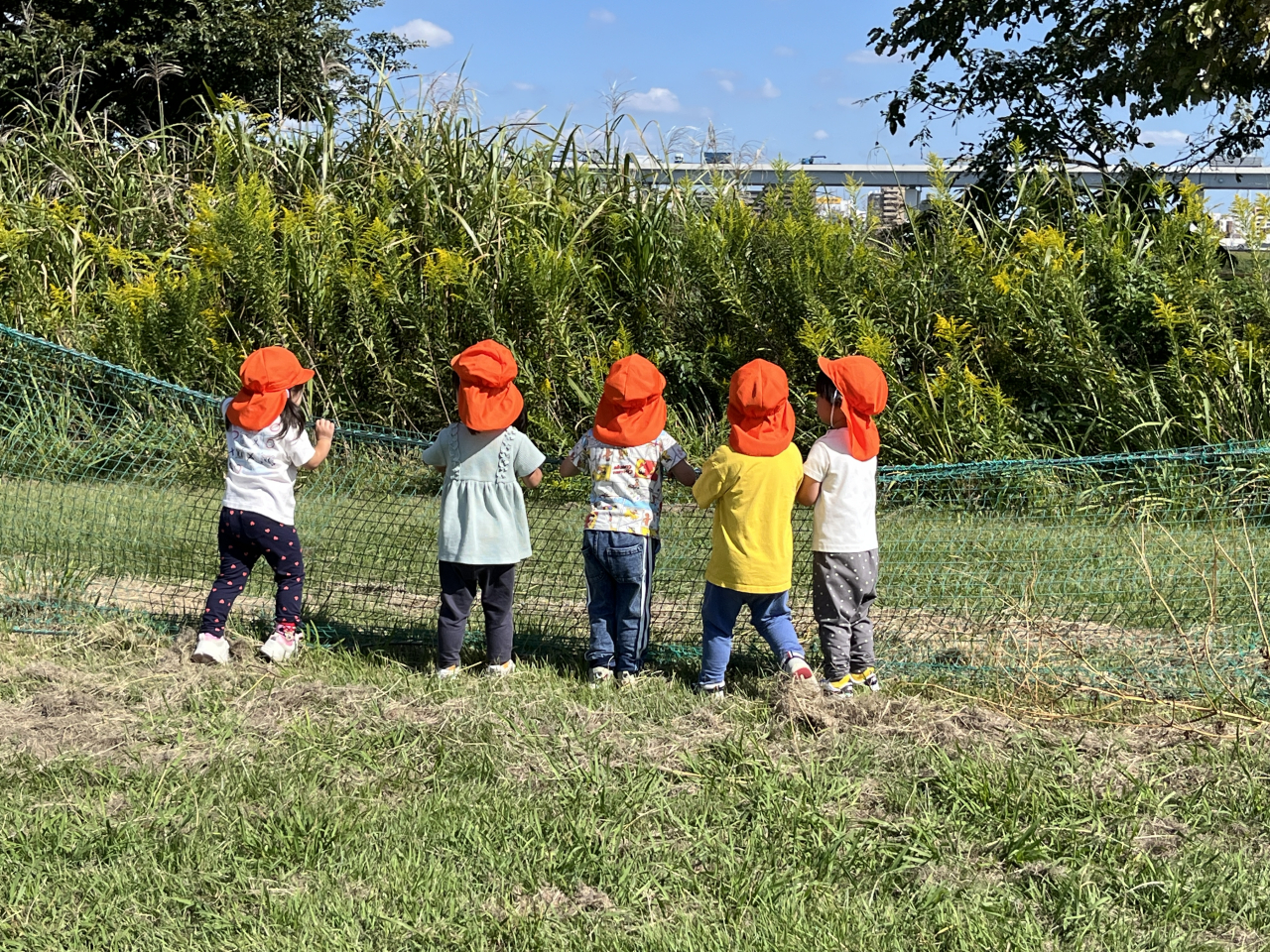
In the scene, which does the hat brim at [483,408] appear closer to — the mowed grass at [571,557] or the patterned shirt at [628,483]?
the patterned shirt at [628,483]

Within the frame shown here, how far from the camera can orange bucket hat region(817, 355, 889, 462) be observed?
163 inches

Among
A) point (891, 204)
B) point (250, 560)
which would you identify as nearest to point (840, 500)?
point (250, 560)

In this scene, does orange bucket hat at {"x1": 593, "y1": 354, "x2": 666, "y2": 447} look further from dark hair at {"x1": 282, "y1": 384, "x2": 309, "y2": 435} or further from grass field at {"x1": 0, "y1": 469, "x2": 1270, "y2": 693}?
dark hair at {"x1": 282, "y1": 384, "x2": 309, "y2": 435}

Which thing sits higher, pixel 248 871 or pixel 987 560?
pixel 987 560

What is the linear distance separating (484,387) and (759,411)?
3.39ft

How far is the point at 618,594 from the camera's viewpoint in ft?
14.6

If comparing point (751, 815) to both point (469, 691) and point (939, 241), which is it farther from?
point (939, 241)

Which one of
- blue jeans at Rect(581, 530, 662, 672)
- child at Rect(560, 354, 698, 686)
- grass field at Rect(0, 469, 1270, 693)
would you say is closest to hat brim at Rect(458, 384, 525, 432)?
child at Rect(560, 354, 698, 686)

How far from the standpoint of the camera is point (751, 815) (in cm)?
328

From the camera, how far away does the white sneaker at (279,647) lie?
4629 mm

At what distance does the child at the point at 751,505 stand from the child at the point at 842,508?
96 mm

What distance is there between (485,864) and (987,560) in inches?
138

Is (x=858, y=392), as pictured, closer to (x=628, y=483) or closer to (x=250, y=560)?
(x=628, y=483)

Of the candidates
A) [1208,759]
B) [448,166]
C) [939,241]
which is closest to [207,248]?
[448,166]
